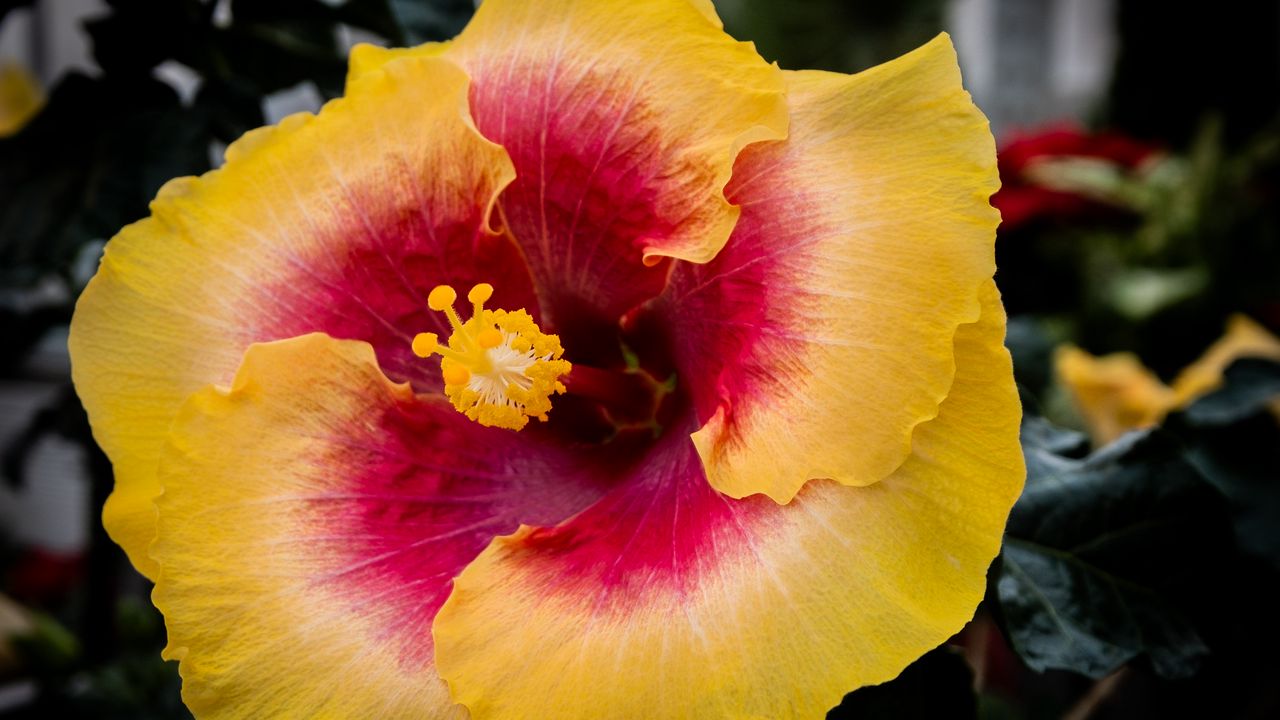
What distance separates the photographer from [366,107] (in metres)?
0.60

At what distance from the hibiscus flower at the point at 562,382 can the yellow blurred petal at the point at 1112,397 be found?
2.49ft

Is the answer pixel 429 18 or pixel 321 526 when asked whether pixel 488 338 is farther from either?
pixel 429 18

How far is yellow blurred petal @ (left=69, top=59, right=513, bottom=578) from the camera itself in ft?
1.97

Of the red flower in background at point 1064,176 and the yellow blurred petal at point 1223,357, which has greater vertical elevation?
the yellow blurred petal at point 1223,357

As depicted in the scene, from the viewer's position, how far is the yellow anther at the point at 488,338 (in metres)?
0.59

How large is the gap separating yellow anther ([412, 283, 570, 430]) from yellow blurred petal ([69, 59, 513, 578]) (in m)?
0.06

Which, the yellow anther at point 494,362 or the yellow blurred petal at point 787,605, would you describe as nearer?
the yellow blurred petal at point 787,605

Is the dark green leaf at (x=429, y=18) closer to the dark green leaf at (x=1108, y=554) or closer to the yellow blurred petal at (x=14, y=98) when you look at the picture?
the dark green leaf at (x=1108, y=554)

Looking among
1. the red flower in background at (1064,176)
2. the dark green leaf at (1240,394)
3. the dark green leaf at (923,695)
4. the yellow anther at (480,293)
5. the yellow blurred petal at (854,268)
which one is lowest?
the red flower in background at (1064,176)

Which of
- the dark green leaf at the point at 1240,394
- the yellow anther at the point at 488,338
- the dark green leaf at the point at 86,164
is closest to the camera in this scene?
the yellow anther at the point at 488,338

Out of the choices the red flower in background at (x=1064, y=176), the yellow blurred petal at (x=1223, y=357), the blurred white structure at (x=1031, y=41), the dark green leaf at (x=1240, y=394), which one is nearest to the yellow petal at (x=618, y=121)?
the dark green leaf at (x=1240, y=394)

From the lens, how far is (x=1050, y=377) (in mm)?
1225

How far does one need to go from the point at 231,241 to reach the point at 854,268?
0.36 meters

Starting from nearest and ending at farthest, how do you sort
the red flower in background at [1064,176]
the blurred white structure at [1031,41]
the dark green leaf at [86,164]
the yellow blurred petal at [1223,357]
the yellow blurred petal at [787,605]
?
the yellow blurred petal at [787,605] → the dark green leaf at [86,164] → the yellow blurred petal at [1223,357] → the red flower in background at [1064,176] → the blurred white structure at [1031,41]
